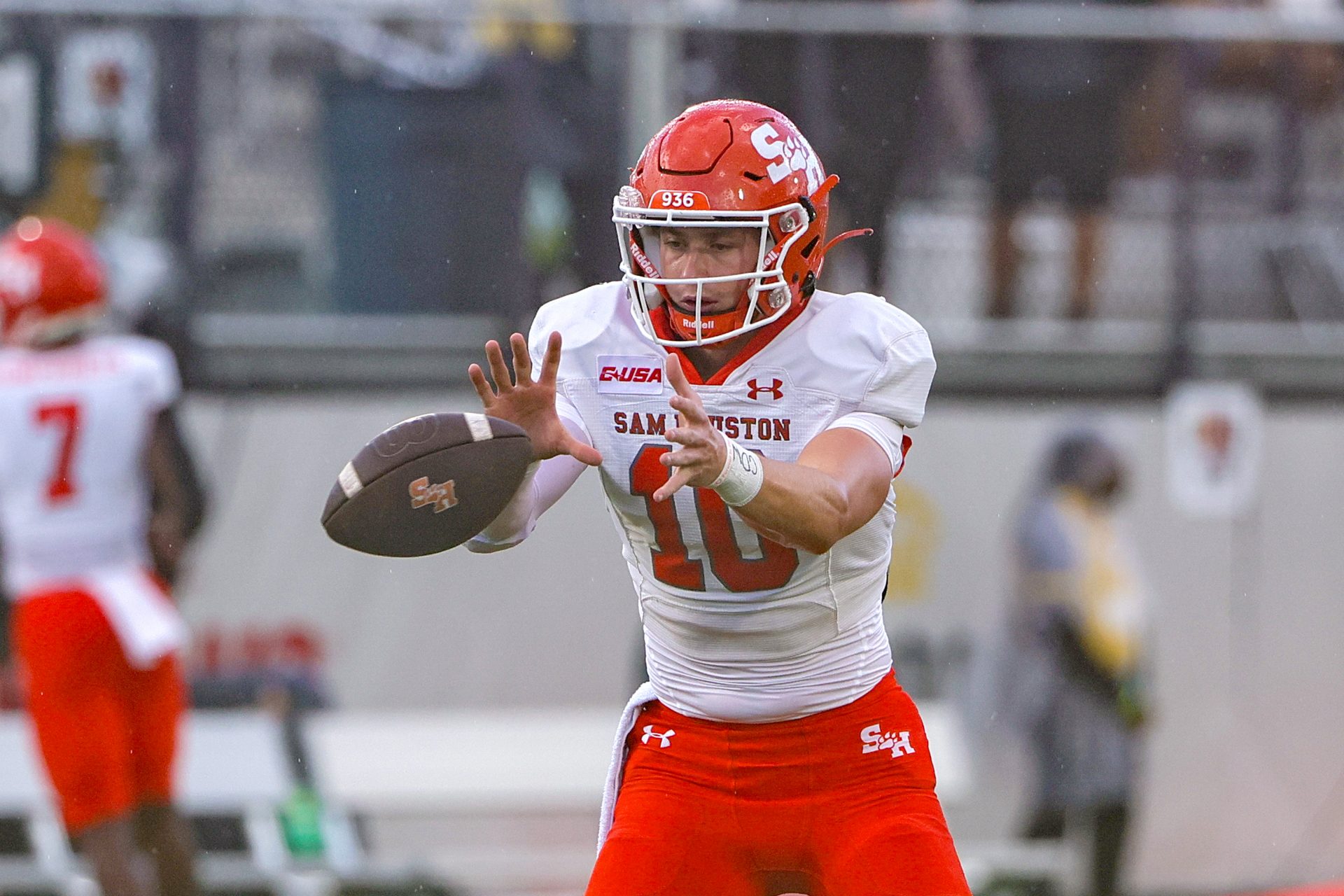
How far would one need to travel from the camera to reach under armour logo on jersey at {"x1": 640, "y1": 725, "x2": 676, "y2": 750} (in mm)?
2828

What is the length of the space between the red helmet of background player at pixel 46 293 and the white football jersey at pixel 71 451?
2.4 inches

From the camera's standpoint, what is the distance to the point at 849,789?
273 cm

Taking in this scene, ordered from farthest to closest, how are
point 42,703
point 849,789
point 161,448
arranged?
point 161,448, point 42,703, point 849,789

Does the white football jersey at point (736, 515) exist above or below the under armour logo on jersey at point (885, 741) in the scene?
above

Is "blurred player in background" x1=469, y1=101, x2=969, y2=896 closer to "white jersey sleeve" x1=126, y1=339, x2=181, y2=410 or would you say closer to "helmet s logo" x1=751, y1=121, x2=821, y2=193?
"helmet s logo" x1=751, y1=121, x2=821, y2=193

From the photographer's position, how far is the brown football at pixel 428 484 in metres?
2.59

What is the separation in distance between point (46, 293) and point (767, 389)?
10.1ft

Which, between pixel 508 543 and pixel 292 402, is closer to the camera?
pixel 508 543

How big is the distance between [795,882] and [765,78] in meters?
3.53

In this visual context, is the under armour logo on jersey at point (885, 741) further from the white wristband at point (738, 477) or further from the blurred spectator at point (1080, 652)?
the blurred spectator at point (1080, 652)

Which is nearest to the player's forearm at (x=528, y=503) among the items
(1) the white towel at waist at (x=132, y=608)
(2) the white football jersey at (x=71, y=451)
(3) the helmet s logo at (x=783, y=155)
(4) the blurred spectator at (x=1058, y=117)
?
(3) the helmet s logo at (x=783, y=155)

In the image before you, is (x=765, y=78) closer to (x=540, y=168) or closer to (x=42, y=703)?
(x=540, y=168)

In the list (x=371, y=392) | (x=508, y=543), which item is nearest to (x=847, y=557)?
(x=508, y=543)

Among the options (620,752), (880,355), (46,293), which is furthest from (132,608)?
(880,355)
